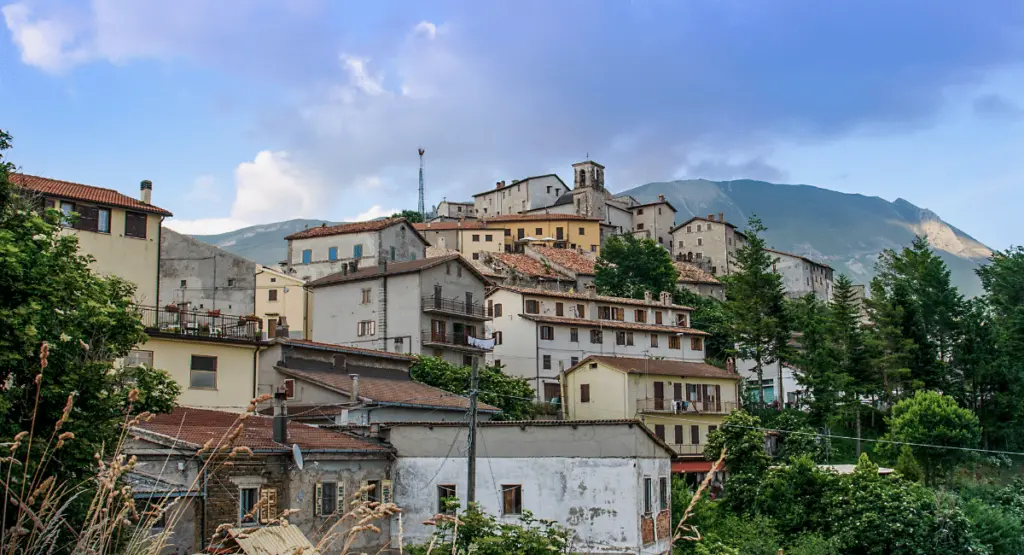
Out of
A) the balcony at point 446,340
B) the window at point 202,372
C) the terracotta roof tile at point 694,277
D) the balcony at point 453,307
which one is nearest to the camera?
the window at point 202,372

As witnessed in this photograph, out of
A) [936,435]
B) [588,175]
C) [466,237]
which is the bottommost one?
[936,435]

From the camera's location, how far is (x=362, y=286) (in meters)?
56.8

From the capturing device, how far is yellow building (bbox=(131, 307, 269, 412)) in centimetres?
3300

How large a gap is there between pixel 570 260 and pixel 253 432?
61.7 m

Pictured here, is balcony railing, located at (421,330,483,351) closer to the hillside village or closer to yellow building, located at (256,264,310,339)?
the hillside village

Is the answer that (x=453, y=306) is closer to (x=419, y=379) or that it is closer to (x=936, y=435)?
(x=419, y=379)

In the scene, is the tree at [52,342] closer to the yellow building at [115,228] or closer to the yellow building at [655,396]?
the yellow building at [115,228]

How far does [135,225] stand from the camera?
41094 mm

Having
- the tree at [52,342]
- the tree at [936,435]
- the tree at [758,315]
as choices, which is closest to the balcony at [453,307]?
the tree at [758,315]

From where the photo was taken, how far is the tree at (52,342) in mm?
15133

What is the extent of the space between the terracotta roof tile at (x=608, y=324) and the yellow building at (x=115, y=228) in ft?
82.0

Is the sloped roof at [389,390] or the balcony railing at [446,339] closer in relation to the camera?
the sloped roof at [389,390]

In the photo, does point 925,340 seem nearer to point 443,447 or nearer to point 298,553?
point 443,447

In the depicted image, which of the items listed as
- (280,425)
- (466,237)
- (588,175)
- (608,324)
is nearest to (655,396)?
(608,324)
